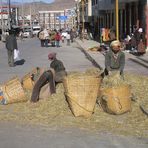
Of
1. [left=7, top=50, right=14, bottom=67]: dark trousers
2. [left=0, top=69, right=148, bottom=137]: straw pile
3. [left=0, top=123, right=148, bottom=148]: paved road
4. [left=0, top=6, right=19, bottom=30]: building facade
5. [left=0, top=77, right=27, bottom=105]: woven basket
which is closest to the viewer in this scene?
[left=0, top=123, right=148, bottom=148]: paved road

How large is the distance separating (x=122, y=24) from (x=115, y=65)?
34.2 m

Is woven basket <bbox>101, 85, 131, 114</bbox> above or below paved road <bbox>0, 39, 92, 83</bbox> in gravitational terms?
above

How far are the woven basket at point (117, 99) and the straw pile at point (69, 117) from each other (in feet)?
0.39

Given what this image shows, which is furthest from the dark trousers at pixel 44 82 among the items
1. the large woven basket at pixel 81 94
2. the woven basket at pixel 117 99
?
the woven basket at pixel 117 99

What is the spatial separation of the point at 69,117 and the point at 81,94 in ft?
1.68

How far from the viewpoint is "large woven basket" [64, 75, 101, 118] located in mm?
10422

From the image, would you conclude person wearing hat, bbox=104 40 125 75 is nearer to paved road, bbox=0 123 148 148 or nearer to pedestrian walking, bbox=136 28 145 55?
paved road, bbox=0 123 148 148

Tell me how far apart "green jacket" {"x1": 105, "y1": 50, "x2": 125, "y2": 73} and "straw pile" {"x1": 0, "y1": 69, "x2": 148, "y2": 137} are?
2.20 feet

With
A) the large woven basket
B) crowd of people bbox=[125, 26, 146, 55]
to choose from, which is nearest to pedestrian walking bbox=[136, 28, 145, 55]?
crowd of people bbox=[125, 26, 146, 55]

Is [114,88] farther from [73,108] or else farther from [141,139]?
[141,139]

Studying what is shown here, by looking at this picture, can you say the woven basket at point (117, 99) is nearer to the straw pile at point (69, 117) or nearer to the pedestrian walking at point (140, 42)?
the straw pile at point (69, 117)

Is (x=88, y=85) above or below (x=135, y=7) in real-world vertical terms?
below

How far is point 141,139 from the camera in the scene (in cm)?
872

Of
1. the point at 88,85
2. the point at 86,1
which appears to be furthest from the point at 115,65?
the point at 86,1
